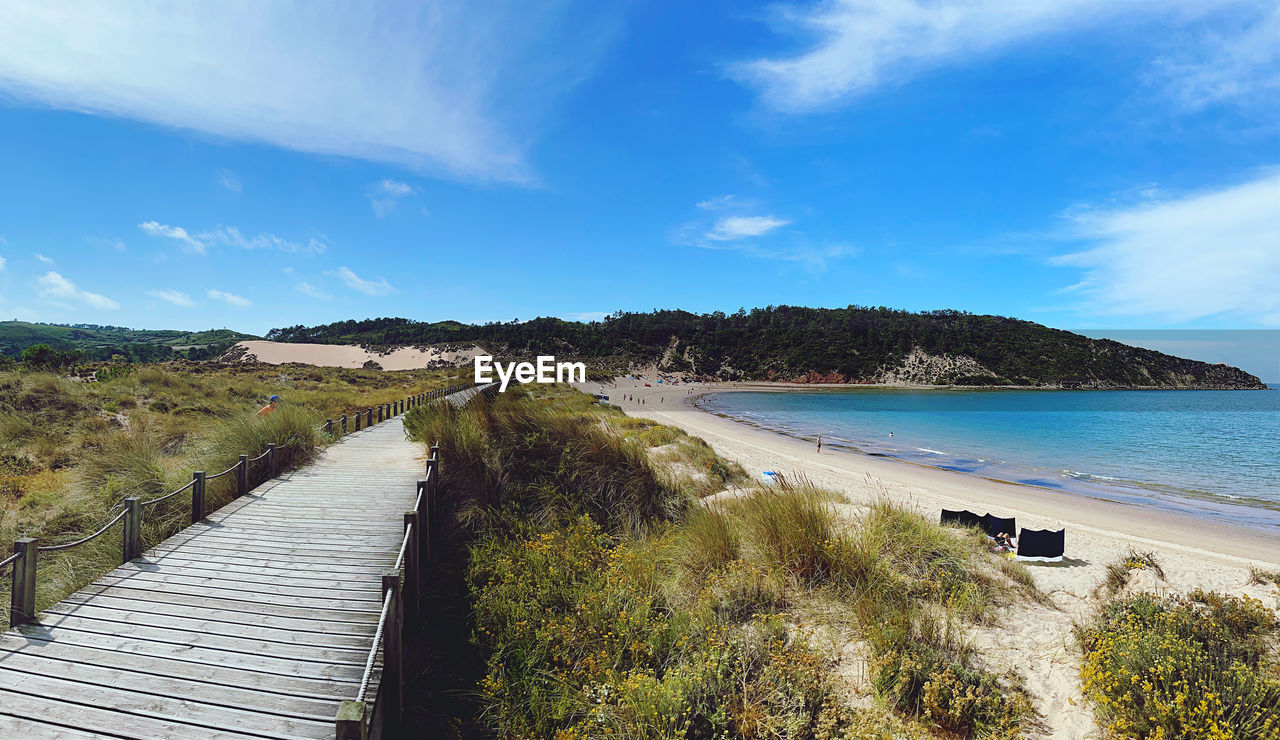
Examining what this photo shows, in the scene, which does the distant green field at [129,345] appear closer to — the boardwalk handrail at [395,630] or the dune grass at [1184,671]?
the boardwalk handrail at [395,630]

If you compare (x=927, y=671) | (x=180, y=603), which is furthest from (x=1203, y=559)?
(x=180, y=603)

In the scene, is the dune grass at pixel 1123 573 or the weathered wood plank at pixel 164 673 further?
the dune grass at pixel 1123 573

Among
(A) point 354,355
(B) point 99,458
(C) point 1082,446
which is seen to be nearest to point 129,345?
(A) point 354,355

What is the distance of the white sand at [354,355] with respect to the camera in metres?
79.6

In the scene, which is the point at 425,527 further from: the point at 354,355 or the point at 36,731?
the point at 354,355

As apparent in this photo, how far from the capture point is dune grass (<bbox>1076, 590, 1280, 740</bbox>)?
3.88 meters

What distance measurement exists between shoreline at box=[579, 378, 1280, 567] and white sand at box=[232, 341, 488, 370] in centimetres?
6584

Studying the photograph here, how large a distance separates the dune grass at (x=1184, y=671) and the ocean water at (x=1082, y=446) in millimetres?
18428

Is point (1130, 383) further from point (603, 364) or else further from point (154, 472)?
point (154, 472)

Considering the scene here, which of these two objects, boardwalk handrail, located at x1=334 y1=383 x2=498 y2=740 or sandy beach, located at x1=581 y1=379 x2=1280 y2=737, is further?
sandy beach, located at x1=581 y1=379 x2=1280 y2=737

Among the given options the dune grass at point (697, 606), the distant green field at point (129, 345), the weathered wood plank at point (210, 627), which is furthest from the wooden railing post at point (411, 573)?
the distant green field at point (129, 345)

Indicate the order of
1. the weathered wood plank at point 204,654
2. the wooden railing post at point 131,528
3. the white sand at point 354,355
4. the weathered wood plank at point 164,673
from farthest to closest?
1. the white sand at point 354,355
2. the wooden railing post at point 131,528
3. the weathered wood plank at point 204,654
4. the weathered wood plank at point 164,673

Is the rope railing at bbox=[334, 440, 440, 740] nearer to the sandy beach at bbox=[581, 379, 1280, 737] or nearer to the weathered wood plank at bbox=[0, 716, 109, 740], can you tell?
the weathered wood plank at bbox=[0, 716, 109, 740]

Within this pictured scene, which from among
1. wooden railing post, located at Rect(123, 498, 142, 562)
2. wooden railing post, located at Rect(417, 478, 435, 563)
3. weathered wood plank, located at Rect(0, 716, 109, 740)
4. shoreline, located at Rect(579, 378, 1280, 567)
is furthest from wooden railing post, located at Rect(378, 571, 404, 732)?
shoreline, located at Rect(579, 378, 1280, 567)
